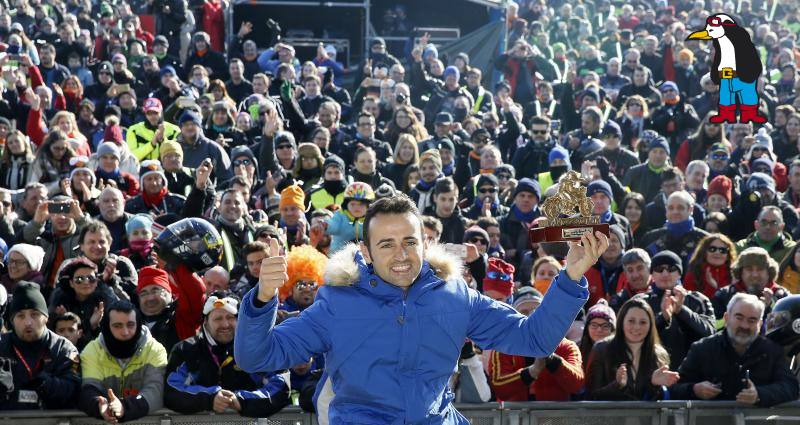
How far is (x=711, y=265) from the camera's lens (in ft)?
33.3

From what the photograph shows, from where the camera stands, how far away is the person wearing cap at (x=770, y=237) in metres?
10.9

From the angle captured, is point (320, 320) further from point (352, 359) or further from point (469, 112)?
point (469, 112)

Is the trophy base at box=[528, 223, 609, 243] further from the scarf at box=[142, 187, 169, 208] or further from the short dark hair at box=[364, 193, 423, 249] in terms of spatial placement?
the scarf at box=[142, 187, 169, 208]

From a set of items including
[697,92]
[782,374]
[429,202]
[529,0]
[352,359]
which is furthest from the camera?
[529,0]

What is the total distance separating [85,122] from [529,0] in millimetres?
11441

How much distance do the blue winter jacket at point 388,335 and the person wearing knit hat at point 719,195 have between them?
26.0 feet

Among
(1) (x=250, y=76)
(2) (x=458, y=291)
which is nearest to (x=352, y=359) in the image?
(2) (x=458, y=291)

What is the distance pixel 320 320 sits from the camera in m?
4.70

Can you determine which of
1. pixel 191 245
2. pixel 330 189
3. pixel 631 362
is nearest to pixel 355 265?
pixel 631 362

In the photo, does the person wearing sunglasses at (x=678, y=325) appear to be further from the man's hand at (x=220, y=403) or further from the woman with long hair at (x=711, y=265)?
Answer: the man's hand at (x=220, y=403)

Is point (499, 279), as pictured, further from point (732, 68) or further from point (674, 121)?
point (674, 121)

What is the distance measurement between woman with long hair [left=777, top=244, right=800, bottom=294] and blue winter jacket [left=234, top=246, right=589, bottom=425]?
586 cm

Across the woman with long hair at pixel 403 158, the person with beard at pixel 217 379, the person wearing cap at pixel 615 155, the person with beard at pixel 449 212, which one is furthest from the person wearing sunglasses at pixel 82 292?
the person wearing cap at pixel 615 155

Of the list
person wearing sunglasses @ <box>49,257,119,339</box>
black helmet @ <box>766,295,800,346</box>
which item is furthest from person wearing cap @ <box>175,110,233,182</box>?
black helmet @ <box>766,295,800,346</box>
